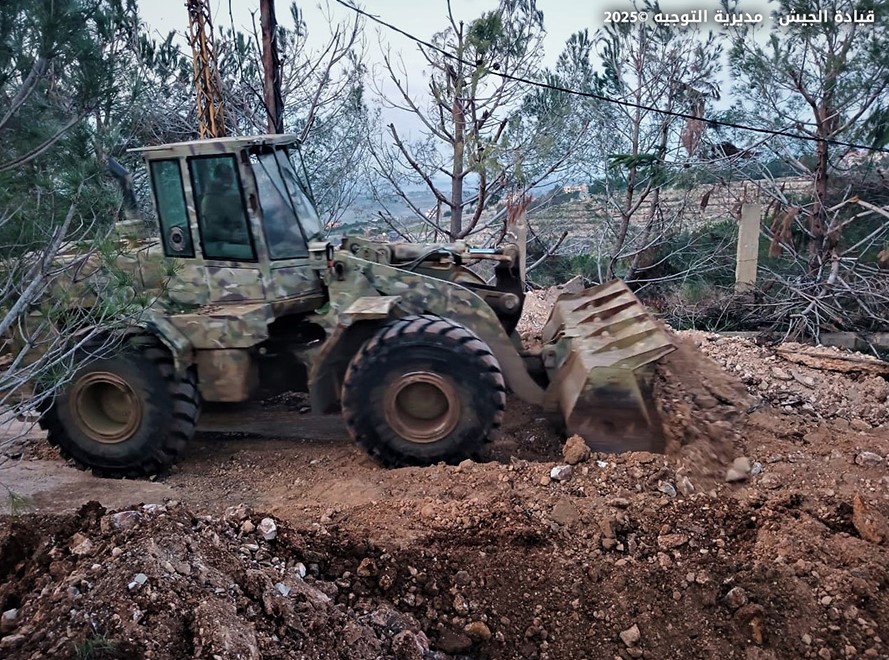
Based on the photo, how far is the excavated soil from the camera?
3285 millimetres

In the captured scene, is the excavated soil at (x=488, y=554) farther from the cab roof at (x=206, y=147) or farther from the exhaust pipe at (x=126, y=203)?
the cab roof at (x=206, y=147)

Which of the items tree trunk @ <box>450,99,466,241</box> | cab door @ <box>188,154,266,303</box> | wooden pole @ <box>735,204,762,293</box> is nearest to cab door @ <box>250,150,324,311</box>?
cab door @ <box>188,154,266,303</box>

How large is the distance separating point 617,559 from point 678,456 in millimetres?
1300

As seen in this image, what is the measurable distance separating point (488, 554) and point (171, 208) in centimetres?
359

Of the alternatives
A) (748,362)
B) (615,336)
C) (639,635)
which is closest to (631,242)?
A: (748,362)

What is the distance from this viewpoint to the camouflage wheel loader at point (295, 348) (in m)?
5.31

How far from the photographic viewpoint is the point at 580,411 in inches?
211

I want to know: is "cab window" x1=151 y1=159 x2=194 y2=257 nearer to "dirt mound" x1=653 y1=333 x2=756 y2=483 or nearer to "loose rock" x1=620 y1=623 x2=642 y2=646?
"dirt mound" x1=653 y1=333 x2=756 y2=483

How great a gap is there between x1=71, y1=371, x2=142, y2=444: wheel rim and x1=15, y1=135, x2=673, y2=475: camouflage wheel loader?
10mm

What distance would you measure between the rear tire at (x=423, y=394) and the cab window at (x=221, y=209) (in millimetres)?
1290

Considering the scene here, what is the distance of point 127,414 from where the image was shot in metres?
5.72

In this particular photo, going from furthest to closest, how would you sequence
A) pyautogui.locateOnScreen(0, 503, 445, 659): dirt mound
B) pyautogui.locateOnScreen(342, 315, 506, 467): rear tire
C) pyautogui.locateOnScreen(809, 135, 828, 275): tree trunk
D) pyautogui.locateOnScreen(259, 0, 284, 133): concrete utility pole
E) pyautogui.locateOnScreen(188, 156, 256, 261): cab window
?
pyautogui.locateOnScreen(809, 135, 828, 275): tree trunk < pyautogui.locateOnScreen(259, 0, 284, 133): concrete utility pole < pyautogui.locateOnScreen(188, 156, 256, 261): cab window < pyautogui.locateOnScreen(342, 315, 506, 467): rear tire < pyautogui.locateOnScreen(0, 503, 445, 659): dirt mound

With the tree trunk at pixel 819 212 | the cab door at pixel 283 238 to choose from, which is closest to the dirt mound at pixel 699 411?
the cab door at pixel 283 238

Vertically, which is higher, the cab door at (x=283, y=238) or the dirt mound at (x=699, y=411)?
the cab door at (x=283, y=238)
